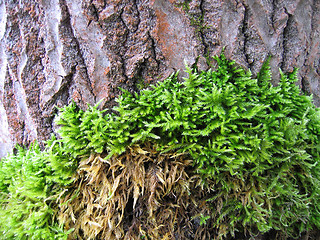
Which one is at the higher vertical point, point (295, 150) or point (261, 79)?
point (261, 79)

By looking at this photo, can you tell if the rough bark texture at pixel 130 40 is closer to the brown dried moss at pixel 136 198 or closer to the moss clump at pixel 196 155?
the moss clump at pixel 196 155

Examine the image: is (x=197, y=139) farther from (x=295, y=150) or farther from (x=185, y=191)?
(x=295, y=150)

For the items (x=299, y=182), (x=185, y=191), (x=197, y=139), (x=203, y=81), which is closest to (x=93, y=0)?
(x=203, y=81)

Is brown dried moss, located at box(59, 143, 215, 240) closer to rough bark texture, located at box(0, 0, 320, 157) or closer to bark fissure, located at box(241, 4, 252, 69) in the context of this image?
rough bark texture, located at box(0, 0, 320, 157)

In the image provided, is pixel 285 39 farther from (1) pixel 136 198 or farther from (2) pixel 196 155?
(1) pixel 136 198

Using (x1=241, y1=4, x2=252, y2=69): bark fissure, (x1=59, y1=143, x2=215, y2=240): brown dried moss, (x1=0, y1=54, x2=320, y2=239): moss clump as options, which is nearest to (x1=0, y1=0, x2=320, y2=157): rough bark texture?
(x1=241, y1=4, x2=252, y2=69): bark fissure

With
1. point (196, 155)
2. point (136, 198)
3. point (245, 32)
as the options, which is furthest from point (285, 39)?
point (136, 198)
